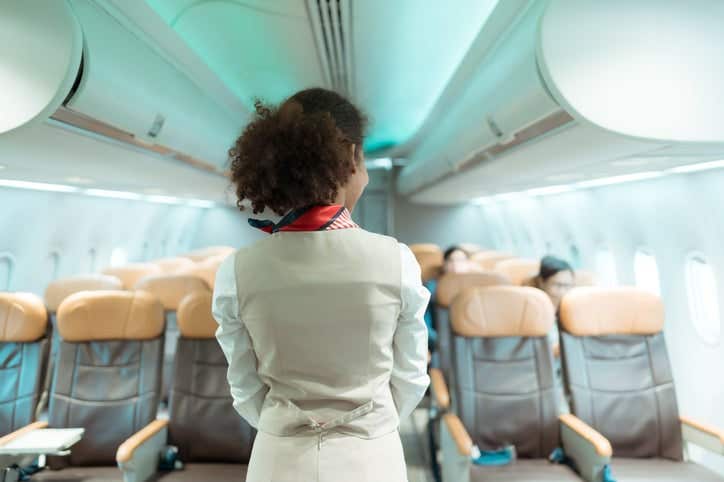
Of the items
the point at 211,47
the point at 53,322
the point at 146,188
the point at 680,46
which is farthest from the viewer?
the point at 146,188

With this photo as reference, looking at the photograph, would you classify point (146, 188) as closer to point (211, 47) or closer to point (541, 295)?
point (211, 47)

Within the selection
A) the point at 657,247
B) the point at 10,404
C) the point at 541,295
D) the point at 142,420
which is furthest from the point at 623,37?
the point at 10,404

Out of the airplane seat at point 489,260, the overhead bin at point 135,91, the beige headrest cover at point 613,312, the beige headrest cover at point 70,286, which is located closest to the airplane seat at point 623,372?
the beige headrest cover at point 613,312

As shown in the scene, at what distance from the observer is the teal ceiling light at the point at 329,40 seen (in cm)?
254

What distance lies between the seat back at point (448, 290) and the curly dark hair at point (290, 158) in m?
2.88

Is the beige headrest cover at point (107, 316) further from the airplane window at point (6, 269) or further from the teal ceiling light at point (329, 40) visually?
the teal ceiling light at point (329, 40)

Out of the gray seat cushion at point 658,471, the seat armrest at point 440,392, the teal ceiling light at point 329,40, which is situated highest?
the teal ceiling light at point 329,40

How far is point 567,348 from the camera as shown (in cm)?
261

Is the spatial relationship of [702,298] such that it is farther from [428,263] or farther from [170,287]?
[170,287]

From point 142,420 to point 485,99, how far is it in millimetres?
2915

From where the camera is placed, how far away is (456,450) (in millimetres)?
2146

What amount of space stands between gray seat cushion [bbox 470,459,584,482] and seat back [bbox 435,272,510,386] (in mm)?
1339

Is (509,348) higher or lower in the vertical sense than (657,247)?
lower

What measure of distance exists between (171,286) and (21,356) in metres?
1.31
